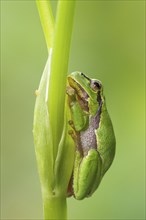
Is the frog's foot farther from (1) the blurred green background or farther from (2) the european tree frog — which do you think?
(1) the blurred green background

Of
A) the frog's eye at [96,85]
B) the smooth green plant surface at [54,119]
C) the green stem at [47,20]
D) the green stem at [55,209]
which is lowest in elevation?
the green stem at [55,209]

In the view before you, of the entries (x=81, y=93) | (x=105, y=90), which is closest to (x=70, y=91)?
(x=81, y=93)

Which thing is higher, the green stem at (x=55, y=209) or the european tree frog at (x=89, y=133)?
the european tree frog at (x=89, y=133)

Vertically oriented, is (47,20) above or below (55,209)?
above

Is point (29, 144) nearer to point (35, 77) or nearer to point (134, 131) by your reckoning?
point (35, 77)

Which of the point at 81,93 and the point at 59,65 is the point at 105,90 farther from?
the point at 59,65

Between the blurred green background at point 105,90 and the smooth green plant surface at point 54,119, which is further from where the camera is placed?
the blurred green background at point 105,90

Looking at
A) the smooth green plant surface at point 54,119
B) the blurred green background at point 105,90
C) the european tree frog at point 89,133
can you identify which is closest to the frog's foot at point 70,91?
the european tree frog at point 89,133

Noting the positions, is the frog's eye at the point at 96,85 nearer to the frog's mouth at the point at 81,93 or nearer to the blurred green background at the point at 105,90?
the frog's mouth at the point at 81,93

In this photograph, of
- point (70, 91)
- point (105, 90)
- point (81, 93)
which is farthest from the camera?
point (105, 90)
